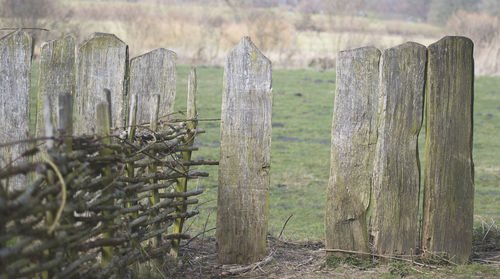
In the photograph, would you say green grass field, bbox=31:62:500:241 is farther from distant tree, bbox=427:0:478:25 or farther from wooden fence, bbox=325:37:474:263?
distant tree, bbox=427:0:478:25

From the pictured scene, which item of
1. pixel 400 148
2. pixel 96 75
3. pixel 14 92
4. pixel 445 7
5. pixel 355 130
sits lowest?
pixel 400 148

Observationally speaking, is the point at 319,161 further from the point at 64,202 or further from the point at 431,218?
the point at 64,202

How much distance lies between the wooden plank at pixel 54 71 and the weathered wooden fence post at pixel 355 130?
1.65 meters

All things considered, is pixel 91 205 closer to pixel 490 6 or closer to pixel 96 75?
pixel 96 75

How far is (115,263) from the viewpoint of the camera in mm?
2945

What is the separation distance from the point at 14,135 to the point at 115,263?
101cm

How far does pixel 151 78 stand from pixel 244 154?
79 centimetres

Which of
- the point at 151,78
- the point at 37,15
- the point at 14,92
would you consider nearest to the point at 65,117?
the point at 14,92

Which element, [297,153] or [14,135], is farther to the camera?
[297,153]

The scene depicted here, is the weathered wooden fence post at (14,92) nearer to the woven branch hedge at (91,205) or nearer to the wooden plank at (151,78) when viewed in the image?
the woven branch hedge at (91,205)

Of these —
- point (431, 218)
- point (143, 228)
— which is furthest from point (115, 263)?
point (431, 218)

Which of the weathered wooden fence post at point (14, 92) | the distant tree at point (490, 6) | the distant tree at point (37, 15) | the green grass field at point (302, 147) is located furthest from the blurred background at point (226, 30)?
the distant tree at point (490, 6)

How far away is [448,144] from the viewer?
12.1 feet

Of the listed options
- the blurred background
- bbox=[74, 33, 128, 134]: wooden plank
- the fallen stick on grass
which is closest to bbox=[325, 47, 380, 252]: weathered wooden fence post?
the fallen stick on grass
